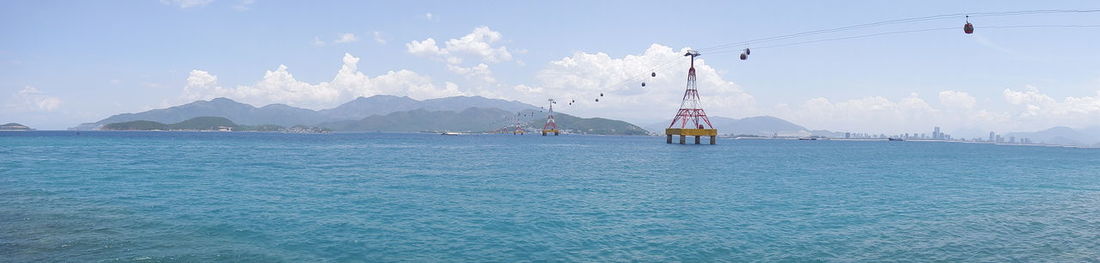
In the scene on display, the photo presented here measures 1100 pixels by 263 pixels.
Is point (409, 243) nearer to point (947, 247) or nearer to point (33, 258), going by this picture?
point (33, 258)

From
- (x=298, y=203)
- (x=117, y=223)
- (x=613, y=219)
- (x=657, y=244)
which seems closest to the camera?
(x=657, y=244)

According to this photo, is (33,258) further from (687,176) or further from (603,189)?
(687,176)

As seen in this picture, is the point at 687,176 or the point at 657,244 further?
the point at 687,176

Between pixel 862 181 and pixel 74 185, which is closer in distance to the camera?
pixel 74 185

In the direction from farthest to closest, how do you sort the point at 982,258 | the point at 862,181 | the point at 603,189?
1. the point at 862,181
2. the point at 603,189
3. the point at 982,258

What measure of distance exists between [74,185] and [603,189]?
3780cm

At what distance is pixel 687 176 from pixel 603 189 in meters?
16.1

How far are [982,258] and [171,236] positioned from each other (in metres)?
29.8

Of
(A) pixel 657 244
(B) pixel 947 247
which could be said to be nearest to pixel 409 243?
(A) pixel 657 244

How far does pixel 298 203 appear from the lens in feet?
107

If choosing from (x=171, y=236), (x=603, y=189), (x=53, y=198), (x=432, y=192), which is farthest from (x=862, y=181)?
(x=53, y=198)

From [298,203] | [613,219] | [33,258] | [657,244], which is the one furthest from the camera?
[298,203]

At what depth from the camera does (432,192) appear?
38.7m

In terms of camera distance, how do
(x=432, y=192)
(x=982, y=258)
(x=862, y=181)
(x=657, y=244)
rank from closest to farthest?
(x=982, y=258) → (x=657, y=244) → (x=432, y=192) → (x=862, y=181)
